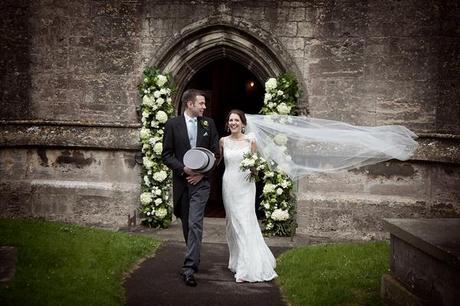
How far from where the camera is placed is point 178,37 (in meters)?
9.35

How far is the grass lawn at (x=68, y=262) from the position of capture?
499 cm

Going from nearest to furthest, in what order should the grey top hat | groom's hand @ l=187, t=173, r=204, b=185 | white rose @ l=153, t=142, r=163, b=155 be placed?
the grey top hat, groom's hand @ l=187, t=173, r=204, b=185, white rose @ l=153, t=142, r=163, b=155

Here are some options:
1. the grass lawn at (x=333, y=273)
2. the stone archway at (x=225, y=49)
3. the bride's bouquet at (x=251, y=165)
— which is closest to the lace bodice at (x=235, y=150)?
the bride's bouquet at (x=251, y=165)

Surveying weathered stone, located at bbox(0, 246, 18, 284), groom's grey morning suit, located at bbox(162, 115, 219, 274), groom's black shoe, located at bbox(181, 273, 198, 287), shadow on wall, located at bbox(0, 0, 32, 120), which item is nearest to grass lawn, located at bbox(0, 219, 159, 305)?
weathered stone, located at bbox(0, 246, 18, 284)

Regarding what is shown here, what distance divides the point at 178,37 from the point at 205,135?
3823mm

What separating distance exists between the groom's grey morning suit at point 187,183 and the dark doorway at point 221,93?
519 centimetres

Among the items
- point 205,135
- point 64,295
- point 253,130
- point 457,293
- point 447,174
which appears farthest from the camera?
point 447,174

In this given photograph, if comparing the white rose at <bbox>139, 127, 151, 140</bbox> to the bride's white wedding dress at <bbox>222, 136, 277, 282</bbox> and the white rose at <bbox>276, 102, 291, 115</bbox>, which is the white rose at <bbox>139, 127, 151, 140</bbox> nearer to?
the white rose at <bbox>276, 102, 291, 115</bbox>

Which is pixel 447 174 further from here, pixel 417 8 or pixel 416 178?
pixel 417 8

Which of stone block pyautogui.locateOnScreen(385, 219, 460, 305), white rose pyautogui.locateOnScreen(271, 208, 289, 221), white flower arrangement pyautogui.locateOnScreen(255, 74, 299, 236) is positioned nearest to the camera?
stone block pyautogui.locateOnScreen(385, 219, 460, 305)

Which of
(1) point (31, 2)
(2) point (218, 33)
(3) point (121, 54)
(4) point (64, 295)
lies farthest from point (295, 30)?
(4) point (64, 295)

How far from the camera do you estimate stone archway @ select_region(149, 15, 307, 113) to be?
9.15 m

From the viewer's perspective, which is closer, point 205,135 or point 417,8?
point 205,135

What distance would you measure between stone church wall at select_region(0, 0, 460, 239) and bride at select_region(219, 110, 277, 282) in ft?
→ 9.85
